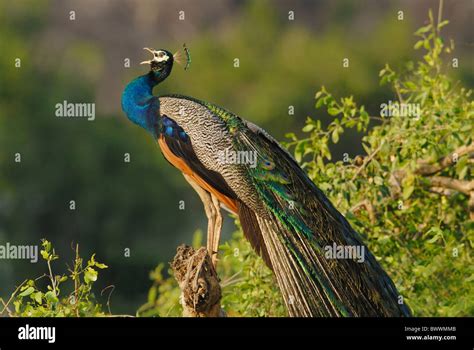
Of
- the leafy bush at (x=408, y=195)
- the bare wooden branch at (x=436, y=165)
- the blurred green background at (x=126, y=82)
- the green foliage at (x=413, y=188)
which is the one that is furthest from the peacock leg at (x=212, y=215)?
the blurred green background at (x=126, y=82)

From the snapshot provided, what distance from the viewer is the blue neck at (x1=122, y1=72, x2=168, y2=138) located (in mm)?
5785

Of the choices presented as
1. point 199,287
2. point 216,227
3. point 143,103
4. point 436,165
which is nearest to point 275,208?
point 216,227

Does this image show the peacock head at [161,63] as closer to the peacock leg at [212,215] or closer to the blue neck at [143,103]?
the blue neck at [143,103]

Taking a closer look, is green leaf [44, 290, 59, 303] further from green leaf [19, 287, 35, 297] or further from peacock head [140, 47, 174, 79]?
peacock head [140, 47, 174, 79]

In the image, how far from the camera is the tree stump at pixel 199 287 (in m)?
4.68

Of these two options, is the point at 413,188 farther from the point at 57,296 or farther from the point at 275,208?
the point at 57,296

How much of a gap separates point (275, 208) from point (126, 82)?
1241 cm

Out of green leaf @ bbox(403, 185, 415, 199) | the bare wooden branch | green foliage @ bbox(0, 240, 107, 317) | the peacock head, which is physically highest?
the peacock head

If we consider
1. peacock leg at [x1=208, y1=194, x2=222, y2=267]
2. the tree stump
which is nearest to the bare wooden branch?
peacock leg at [x1=208, y1=194, x2=222, y2=267]

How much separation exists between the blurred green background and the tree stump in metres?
7.77

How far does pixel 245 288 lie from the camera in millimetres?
5832

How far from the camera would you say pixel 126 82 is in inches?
682

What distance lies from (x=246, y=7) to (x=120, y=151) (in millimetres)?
6760

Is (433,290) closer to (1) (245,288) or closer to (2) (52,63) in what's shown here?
(1) (245,288)
